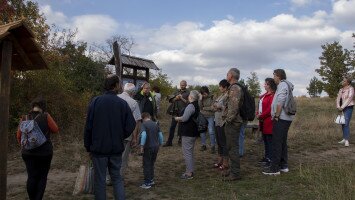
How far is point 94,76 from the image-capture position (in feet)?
74.5

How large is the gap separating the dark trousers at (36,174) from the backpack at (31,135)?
9.1 inches

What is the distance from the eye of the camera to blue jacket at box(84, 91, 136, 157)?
17.6ft

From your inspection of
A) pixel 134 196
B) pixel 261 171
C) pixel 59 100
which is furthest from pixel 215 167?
pixel 59 100

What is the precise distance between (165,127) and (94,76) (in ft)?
27.0

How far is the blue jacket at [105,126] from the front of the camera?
5.37m

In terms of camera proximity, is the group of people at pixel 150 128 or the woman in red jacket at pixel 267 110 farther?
the woman in red jacket at pixel 267 110

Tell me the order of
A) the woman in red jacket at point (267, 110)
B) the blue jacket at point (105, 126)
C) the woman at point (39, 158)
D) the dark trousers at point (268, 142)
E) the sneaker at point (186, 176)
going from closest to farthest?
the blue jacket at point (105, 126)
the woman at point (39, 158)
the sneaker at point (186, 176)
the woman in red jacket at point (267, 110)
the dark trousers at point (268, 142)

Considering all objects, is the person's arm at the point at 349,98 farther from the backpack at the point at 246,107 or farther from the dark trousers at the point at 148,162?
the dark trousers at the point at 148,162

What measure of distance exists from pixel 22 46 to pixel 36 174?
6.25 ft

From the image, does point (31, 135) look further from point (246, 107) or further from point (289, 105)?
point (289, 105)

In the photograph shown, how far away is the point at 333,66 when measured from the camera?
3550cm

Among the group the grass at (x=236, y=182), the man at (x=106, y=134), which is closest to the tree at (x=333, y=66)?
the grass at (x=236, y=182)

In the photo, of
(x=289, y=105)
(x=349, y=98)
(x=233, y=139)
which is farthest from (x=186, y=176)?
(x=349, y=98)

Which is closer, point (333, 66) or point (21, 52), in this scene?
point (21, 52)
